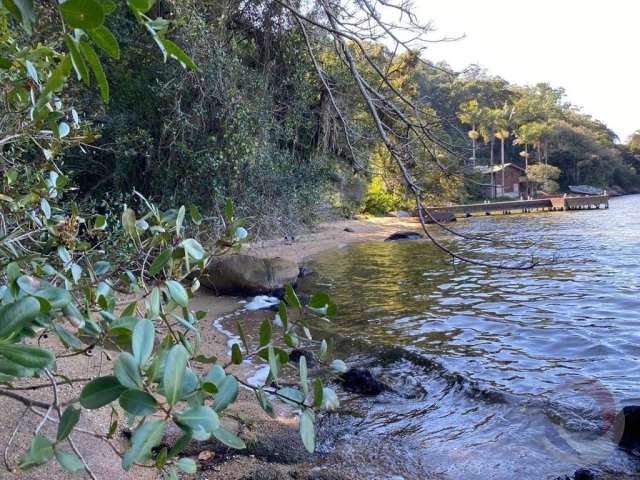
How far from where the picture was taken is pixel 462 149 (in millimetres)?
2875

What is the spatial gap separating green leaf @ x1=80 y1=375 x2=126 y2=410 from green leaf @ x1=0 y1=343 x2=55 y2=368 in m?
0.08

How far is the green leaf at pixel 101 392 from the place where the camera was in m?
0.84

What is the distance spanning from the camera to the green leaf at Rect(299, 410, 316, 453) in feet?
3.65

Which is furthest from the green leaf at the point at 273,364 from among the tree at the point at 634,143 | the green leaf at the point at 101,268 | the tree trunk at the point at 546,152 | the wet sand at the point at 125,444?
the tree at the point at 634,143

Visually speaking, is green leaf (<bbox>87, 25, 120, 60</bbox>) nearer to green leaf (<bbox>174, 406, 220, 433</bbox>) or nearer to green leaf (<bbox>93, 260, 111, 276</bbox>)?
green leaf (<bbox>174, 406, 220, 433</bbox>)

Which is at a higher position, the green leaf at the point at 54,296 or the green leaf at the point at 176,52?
the green leaf at the point at 176,52

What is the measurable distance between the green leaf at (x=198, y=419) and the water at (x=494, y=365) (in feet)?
6.79

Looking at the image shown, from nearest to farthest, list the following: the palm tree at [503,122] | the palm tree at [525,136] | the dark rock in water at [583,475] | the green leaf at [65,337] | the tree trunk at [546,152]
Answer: the green leaf at [65,337], the dark rock in water at [583,475], the palm tree at [525,136], the palm tree at [503,122], the tree trunk at [546,152]

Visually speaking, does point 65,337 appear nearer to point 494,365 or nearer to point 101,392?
point 101,392

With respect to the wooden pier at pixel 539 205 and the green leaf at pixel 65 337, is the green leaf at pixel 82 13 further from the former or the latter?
the wooden pier at pixel 539 205

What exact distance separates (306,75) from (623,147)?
6897 centimetres

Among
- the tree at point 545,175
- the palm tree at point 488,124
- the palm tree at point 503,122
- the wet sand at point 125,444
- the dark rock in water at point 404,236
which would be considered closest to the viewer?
the wet sand at point 125,444

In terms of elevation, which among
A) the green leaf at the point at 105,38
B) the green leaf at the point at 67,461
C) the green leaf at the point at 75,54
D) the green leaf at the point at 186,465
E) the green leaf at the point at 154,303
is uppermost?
the green leaf at the point at 105,38

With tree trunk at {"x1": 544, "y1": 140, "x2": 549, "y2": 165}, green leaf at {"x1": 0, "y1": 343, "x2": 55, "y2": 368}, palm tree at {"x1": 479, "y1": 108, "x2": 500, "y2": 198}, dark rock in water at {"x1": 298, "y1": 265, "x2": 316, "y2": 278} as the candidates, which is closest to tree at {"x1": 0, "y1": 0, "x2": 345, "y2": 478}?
green leaf at {"x1": 0, "y1": 343, "x2": 55, "y2": 368}
